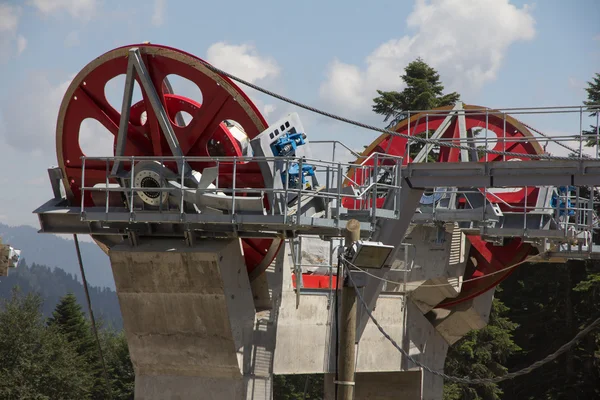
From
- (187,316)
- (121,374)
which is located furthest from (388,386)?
(121,374)

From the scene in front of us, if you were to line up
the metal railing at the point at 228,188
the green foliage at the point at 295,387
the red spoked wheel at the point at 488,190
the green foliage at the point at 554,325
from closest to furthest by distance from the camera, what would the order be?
the metal railing at the point at 228,188 < the red spoked wheel at the point at 488,190 < the green foliage at the point at 554,325 < the green foliage at the point at 295,387

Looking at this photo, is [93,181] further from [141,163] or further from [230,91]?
[230,91]

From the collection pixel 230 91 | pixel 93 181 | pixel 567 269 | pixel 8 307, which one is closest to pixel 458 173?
pixel 230 91

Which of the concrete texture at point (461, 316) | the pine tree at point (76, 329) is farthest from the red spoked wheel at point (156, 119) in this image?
the pine tree at point (76, 329)

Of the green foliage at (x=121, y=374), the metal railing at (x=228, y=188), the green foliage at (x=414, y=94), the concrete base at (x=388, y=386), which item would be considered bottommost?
the green foliage at (x=121, y=374)

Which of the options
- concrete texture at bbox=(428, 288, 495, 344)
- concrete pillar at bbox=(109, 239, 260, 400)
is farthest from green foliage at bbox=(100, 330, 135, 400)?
concrete pillar at bbox=(109, 239, 260, 400)

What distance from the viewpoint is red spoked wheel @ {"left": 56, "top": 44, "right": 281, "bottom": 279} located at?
1655 cm

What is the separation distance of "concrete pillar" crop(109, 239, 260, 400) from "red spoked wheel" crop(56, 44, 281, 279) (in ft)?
4.13

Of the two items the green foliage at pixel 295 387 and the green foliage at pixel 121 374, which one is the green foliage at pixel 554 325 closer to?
the green foliage at pixel 295 387

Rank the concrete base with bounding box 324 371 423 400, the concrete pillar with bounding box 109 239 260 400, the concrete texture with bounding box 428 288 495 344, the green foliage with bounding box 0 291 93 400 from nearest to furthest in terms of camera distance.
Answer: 1. the concrete pillar with bounding box 109 239 260 400
2. the concrete base with bounding box 324 371 423 400
3. the concrete texture with bounding box 428 288 495 344
4. the green foliage with bounding box 0 291 93 400

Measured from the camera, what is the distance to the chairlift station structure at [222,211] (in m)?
15.8

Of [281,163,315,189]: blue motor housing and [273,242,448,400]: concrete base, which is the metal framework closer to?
[281,163,315,189]: blue motor housing

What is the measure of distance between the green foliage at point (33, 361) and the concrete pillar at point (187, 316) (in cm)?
2399

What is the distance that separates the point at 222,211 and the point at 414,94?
1133 inches
